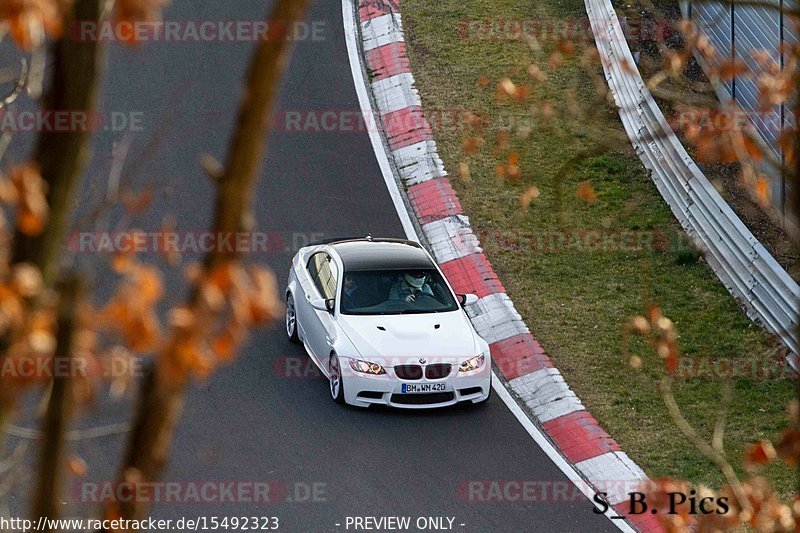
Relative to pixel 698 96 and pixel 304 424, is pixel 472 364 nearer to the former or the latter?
pixel 304 424

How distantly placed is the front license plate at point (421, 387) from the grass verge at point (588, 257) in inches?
62.6

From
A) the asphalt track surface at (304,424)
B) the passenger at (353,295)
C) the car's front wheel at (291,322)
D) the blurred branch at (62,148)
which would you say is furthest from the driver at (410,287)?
the blurred branch at (62,148)

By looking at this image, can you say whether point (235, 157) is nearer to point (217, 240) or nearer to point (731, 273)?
point (217, 240)

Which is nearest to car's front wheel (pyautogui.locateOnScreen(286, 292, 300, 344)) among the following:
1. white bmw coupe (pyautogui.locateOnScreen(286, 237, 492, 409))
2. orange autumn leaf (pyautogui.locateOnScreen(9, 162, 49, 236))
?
white bmw coupe (pyautogui.locateOnScreen(286, 237, 492, 409))

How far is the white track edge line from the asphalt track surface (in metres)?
0.12

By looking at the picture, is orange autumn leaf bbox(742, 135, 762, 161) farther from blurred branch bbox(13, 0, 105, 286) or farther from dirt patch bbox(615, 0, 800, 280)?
dirt patch bbox(615, 0, 800, 280)

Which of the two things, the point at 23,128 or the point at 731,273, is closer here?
the point at 731,273

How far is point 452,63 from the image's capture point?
18672 mm

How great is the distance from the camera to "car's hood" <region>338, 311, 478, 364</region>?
39.9 feet

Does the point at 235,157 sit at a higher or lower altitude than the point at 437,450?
higher

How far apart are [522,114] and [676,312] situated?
16.0 feet

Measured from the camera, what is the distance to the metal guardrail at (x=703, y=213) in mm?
13219

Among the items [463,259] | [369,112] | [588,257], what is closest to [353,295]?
[463,259]

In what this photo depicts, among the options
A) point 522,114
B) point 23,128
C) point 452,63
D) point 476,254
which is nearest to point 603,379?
point 476,254
